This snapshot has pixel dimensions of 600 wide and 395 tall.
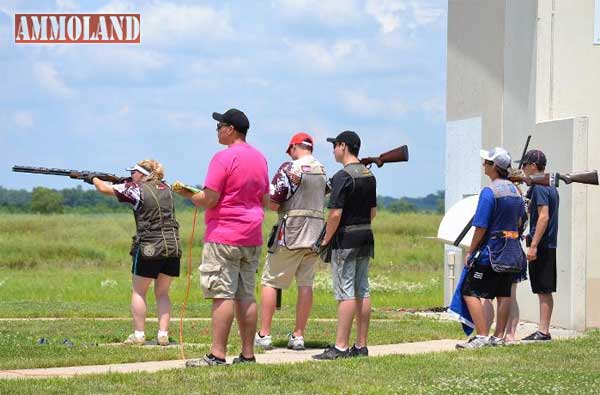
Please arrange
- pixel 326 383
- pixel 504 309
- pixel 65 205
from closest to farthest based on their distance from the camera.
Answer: pixel 326 383, pixel 504 309, pixel 65 205

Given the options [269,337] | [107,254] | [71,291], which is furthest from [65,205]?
[269,337]

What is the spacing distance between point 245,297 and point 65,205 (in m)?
75.3

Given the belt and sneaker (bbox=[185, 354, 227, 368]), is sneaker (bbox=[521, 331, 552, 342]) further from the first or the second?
sneaker (bbox=[185, 354, 227, 368])

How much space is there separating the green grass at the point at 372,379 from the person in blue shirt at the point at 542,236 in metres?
1.89

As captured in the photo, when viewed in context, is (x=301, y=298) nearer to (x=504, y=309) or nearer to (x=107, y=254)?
(x=504, y=309)

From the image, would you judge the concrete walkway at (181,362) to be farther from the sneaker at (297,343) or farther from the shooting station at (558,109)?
the shooting station at (558,109)

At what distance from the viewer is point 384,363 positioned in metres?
10.3

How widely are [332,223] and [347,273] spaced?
1.54 feet

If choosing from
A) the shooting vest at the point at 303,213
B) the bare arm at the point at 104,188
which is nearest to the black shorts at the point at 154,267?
the bare arm at the point at 104,188

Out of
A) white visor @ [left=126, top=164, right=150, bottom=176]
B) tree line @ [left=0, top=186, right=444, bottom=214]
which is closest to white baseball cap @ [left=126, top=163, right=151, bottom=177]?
white visor @ [left=126, top=164, right=150, bottom=176]

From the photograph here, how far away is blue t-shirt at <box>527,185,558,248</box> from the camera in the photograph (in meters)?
12.4

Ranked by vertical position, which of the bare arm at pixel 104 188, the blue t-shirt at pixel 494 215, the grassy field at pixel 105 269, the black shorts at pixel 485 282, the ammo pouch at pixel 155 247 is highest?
the bare arm at pixel 104 188

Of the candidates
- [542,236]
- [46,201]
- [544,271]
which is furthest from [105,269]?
[46,201]

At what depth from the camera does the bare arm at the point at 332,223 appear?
10.8 meters
